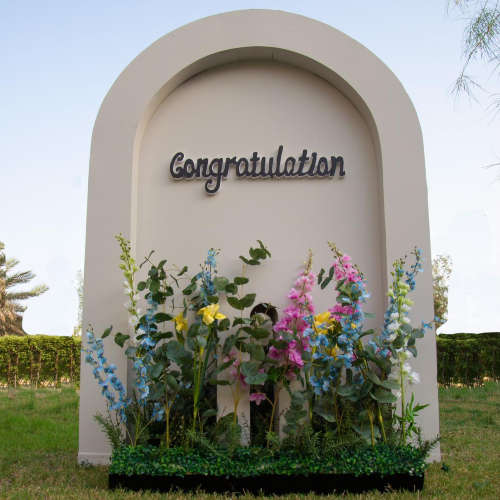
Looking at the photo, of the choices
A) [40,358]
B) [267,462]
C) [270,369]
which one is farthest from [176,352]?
[40,358]

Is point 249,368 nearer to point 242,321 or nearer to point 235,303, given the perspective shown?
point 242,321

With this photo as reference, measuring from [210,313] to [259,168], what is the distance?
6.34 feet

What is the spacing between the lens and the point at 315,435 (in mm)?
4543

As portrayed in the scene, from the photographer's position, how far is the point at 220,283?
16.3 ft

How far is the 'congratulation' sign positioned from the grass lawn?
10.4 feet

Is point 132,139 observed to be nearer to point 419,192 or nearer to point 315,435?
point 419,192

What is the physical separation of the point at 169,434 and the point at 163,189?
8.55ft

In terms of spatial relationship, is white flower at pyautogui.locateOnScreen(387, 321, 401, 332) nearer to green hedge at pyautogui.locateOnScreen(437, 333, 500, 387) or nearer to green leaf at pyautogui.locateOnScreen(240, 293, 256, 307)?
green leaf at pyautogui.locateOnScreen(240, 293, 256, 307)

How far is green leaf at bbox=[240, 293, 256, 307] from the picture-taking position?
4941 millimetres

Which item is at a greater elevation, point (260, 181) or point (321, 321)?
point (260, 181)

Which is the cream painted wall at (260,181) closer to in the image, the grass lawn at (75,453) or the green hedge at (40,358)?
the grass lawn at (75,453)

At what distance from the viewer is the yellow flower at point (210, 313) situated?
4758 millimetres

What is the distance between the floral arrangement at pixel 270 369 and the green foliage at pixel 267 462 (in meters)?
0.07

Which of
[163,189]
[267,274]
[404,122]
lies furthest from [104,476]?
[404,122]
